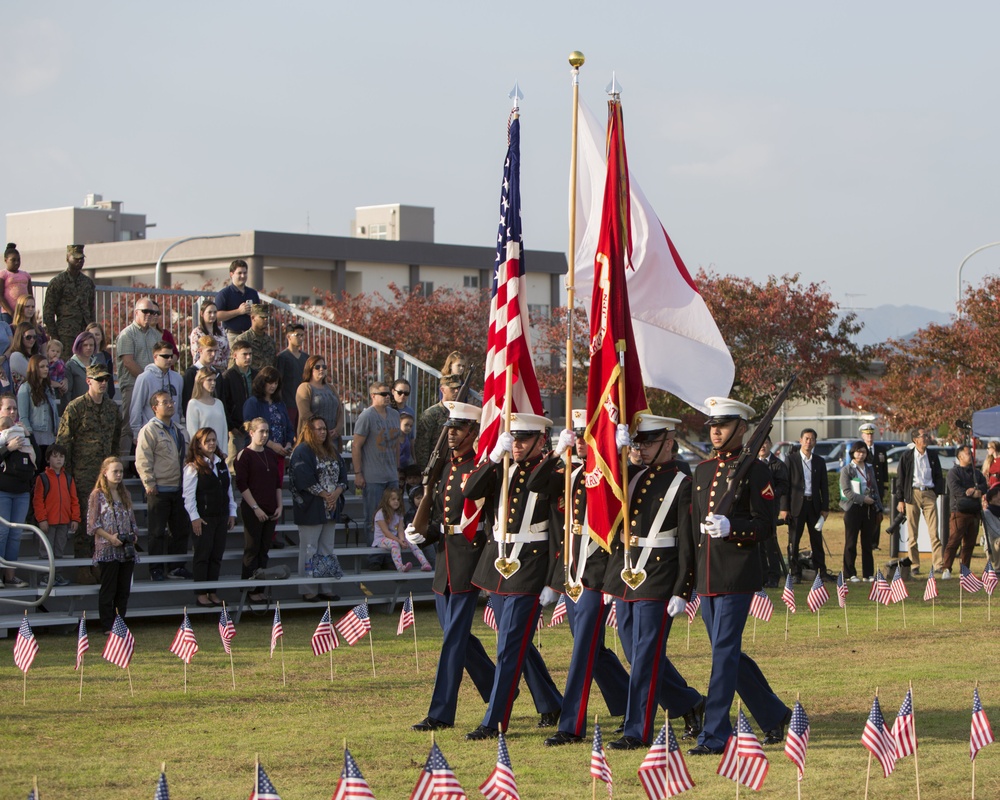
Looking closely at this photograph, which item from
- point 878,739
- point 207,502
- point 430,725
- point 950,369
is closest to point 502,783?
point 878,739

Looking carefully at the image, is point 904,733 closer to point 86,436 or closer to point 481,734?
point 481,734

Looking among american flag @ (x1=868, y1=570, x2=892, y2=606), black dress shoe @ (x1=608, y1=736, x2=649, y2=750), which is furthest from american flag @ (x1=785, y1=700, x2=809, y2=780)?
american flag @ (x1=868, y1=570, x2=892, y2=606)

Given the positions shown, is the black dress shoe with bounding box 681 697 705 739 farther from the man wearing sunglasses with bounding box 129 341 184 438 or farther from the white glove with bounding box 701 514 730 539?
the man wearing sunglasses with bounding box 129 341 184 438

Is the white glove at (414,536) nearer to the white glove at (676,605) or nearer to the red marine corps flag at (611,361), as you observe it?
the red marine corps flag at (611,361)

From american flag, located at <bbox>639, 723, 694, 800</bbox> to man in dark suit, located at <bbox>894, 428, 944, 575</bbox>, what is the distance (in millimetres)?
14666

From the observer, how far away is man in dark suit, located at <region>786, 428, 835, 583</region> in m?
19.3

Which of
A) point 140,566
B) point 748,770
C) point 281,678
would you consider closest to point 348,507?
point 140,566

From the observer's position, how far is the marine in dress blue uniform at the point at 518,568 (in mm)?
9523

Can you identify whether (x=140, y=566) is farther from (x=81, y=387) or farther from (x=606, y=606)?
(x=606, y=606)

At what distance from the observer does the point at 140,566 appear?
15695 mm

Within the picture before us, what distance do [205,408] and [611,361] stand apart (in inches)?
283

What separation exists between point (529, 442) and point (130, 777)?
11.1 feet

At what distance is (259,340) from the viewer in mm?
17688

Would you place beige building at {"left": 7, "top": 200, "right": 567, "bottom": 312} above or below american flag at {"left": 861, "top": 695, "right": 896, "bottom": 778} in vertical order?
above
